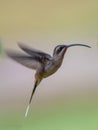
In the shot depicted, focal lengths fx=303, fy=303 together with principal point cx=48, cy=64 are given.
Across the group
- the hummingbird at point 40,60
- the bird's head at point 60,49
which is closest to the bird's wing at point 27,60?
the hummingbird at point 40,60

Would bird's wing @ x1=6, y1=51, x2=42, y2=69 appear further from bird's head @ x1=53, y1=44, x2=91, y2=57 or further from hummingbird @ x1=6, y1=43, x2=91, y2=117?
bird's head @ x1=53, y1=44, x2=91, y2=57

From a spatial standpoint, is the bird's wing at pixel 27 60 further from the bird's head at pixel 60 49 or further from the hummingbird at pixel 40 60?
the bird's head at pixel 60 49

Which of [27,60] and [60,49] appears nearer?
[27,60]

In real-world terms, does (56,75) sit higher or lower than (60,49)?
lower

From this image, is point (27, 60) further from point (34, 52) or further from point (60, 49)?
point (60, 49)

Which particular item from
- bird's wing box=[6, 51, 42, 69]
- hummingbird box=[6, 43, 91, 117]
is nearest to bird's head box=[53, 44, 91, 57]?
hummingbird box=[6, 43, 91, 117]

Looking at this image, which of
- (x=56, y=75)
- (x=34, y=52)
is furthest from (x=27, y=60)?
(x=56, y=75)
